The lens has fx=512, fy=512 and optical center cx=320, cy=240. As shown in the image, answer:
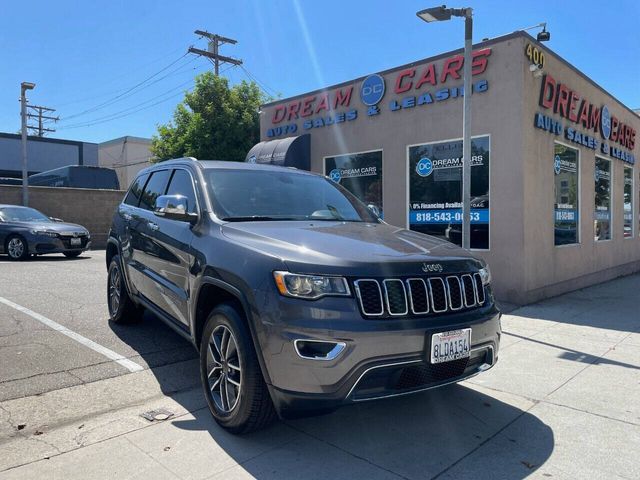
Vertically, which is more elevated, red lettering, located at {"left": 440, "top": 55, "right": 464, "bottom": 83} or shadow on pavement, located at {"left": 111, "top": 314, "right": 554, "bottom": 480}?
red lettering, located at {"left": 440, "top": 55, "right": 464, "bottom": 83}

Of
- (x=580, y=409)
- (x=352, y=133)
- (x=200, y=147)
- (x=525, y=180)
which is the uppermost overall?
(x=200, y=147)

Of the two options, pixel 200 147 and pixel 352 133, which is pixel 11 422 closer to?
pixel 352 133

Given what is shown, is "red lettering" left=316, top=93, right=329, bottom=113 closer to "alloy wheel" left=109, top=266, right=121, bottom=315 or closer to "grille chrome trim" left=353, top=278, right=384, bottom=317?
"alloy wheel" left=109, top=266, right=121, bottom=315

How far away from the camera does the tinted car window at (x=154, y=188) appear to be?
5059 mm

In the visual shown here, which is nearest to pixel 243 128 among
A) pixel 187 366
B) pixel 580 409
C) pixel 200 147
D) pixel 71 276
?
pixel 200 147

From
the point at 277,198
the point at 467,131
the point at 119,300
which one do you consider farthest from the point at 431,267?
the point at 467,131

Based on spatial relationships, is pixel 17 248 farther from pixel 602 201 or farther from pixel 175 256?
pixel 602 201

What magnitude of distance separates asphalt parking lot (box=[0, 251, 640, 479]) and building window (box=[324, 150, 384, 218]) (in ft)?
16.8

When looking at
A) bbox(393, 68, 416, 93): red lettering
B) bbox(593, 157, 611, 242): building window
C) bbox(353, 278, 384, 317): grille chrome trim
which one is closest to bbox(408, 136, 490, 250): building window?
bbox(393, 68, 416, 93): red lettering

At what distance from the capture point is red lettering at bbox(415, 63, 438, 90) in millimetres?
9234

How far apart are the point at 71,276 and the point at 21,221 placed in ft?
14.7

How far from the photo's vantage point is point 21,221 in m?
13.1

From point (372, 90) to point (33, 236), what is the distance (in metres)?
9.02

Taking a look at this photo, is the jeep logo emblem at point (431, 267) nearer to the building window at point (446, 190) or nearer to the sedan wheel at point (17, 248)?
the building window at point (446, 190)
